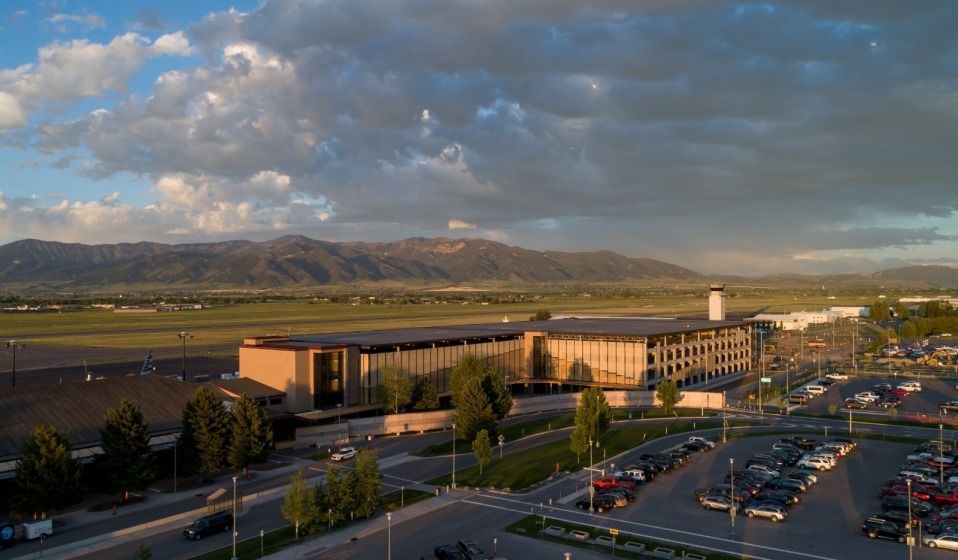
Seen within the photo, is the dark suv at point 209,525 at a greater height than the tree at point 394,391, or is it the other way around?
the tree at point 394,391

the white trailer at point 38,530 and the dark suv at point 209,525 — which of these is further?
the dark suv at point 209,525

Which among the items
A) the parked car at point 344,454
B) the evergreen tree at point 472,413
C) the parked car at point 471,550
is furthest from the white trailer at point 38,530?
the evergreen tree at point 472,413

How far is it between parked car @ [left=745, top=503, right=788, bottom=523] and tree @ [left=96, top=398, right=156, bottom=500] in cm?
3756

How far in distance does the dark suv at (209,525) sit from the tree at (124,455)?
7731mm

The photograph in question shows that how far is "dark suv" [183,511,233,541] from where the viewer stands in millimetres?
37062

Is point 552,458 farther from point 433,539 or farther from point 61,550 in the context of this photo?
point 61,550

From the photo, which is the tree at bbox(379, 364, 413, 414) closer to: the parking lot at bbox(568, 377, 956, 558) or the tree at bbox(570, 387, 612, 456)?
the tree at bbox(570, 387, 612, 456)

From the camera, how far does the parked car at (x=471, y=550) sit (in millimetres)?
32875

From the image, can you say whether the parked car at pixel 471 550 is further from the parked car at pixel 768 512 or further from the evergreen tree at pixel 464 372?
the evergreen tree at pixel 464 372

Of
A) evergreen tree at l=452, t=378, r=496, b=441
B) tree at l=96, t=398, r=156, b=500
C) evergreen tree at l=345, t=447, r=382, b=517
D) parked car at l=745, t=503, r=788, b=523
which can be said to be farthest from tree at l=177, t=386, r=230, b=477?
parked car at l=745, t=503, r=788, b=523

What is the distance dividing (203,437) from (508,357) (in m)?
46.2

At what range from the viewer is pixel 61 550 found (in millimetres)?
35438

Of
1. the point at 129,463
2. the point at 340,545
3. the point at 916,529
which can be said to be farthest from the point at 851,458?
the point at 129,463

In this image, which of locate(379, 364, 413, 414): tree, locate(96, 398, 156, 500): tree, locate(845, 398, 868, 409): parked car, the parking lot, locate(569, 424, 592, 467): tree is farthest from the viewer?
locate(845, 398, 868, 409): parked car
